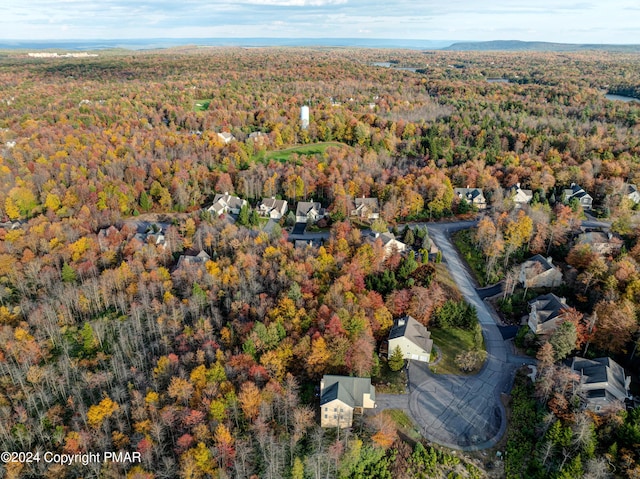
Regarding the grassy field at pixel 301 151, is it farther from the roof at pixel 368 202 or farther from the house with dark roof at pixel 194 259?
the house with dark roof at pixel 194 259

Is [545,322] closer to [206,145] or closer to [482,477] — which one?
[482,477]

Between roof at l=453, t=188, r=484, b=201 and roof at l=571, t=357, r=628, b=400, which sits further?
roof at l=453, t=188, r=484, b=201

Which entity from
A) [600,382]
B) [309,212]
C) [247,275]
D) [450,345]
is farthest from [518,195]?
[247,275]

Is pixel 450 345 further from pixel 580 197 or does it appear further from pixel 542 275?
pixel 580 197

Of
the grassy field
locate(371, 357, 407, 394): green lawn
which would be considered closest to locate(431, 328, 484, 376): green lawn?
locate(371, 357, 407, 394): green lawn

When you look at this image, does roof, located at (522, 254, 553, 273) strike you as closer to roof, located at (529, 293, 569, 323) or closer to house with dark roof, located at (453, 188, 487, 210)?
roof, located at (529, 293, 569, 323)

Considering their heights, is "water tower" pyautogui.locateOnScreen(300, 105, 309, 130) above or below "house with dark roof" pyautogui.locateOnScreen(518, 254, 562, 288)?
above

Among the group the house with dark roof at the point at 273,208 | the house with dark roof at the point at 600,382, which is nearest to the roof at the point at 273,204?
the house with dark roof at the point at 273,208
